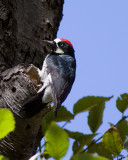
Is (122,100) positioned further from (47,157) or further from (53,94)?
(53,94)

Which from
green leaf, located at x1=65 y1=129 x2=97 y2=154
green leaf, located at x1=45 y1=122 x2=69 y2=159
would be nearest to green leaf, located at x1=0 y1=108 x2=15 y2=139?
green leaf, located at x1=45 y1=122 x2=69 y2=159

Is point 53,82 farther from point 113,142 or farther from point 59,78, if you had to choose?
point 113,142

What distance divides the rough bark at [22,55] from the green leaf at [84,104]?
0.81 meters

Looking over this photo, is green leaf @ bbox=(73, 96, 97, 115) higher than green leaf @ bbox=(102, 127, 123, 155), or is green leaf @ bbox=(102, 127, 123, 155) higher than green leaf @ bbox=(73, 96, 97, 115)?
green leaf @ bbox=(73, 96, 97, 115)

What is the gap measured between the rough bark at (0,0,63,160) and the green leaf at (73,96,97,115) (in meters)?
0.81

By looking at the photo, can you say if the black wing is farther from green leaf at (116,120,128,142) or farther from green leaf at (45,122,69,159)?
green leaf at (45,122,69,159)

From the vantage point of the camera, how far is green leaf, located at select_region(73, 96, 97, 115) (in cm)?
97

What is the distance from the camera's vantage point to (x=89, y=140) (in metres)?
0.95

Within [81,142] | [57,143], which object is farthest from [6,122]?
[81,142]

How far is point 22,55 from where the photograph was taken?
2.53m

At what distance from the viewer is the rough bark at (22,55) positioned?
1.73 meters

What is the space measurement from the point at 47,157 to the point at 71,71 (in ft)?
6.86

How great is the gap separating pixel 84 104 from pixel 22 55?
5.39 feet

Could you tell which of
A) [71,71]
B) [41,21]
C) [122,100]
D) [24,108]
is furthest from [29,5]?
[122,100]
